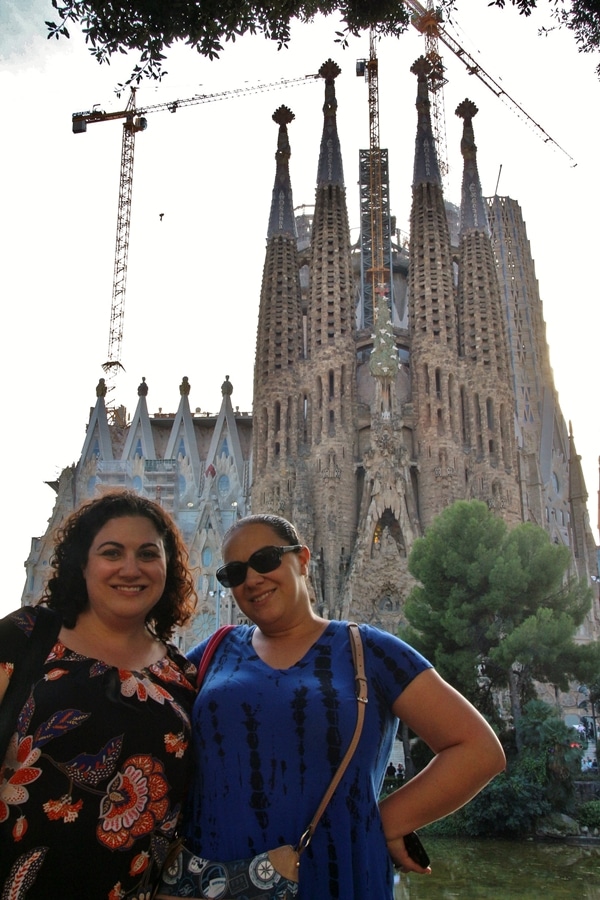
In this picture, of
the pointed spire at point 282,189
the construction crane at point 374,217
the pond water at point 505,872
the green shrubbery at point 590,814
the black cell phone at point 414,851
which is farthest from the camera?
the construction crane at point 374,217

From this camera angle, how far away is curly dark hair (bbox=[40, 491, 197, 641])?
2.42m

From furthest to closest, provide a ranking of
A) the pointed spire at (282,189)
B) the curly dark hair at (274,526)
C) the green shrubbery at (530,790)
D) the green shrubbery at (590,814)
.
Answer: the pointed spire at (282,189) < the green shrubbery at (590,814) < the green shrubbery at (530,790) < the curly dark hair at (274,526)

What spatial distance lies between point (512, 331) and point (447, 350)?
10001mm

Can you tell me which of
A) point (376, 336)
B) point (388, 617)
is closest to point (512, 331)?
point (376, 336)

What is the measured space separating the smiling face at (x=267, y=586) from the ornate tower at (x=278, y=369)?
2409 cm

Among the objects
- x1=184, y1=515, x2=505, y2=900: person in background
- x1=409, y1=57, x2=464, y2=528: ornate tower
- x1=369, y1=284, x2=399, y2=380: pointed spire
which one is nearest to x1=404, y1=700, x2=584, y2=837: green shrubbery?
x1=409, y1=57, x2=464, y2=528: ornate tower

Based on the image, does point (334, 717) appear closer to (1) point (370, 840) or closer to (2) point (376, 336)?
(1) point (370, 840)

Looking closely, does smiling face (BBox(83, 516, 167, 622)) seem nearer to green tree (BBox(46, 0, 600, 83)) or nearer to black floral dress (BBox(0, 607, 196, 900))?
black floral dress (BBox(0, 607, 196, 900))

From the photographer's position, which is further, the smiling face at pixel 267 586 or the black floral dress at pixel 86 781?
the smiling face at pixel 267 586

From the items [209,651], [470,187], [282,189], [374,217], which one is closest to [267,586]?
[209,651]

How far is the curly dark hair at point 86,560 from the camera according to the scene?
7.93 feet

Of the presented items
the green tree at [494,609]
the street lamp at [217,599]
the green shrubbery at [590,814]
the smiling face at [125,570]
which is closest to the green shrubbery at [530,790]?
the green shrubbery at [590,814]

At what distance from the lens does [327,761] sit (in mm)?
2125

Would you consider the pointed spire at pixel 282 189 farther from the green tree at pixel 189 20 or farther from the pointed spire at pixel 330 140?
A: the green tree at pixel 189 20
